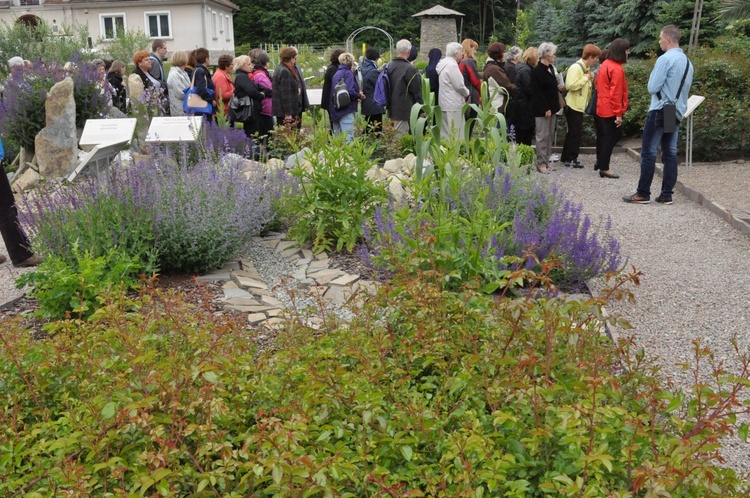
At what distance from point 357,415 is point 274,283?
9.78 feet

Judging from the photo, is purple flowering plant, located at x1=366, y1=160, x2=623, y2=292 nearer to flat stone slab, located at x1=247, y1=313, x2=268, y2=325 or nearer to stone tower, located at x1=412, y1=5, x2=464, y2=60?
flat stone slab, located at x1=247, y1=313, x2=268, y2=325

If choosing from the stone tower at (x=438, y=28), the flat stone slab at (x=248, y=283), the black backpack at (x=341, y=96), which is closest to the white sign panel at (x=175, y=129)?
the black backpack at (x=341, y=96)

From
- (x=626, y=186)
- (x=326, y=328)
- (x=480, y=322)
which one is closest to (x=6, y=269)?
(x=326, y=328)

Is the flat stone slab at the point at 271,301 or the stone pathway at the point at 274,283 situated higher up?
the stone pathway at the point at 274,283

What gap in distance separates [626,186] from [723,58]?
162 inches

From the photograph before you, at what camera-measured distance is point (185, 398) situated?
258 centimetres

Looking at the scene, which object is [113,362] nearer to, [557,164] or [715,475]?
[715,475]

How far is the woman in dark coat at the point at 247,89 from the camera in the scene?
33.2 ft

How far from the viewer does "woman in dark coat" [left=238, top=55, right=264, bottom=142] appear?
10.1 m

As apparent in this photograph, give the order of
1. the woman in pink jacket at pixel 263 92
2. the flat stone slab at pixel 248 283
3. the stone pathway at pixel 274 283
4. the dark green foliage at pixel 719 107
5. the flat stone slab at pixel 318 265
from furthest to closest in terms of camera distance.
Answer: the dark green foliage at pixel 719 107, the woman in pink jacket at pixel 263 92, the flat stone slab at pixel 318 265, the flat stone slab at pixel 248 283, the stone pathway at pixel 274 283

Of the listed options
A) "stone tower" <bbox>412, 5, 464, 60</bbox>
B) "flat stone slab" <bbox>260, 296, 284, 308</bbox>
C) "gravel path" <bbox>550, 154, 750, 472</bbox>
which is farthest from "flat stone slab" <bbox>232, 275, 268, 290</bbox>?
"stone tower" <bbox>412, 5, 464, 60</bbox>

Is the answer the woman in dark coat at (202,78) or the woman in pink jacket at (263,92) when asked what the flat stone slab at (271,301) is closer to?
the woman in pink jacket at (263,92)

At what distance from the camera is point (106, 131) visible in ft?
26.6

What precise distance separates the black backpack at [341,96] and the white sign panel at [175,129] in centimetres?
226
